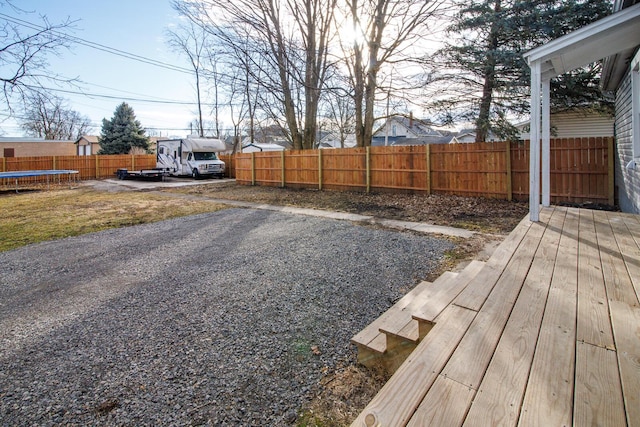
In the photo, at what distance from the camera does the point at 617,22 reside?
3512 mm

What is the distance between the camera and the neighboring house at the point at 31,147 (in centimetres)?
3100

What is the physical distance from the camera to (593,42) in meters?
3.90

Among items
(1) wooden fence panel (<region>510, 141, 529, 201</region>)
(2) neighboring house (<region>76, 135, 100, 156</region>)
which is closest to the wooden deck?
(1) wooden fence panel (<region>510, 141, 529, 201</region>)

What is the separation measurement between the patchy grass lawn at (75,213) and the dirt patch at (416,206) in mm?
2304

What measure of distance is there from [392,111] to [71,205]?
1150 cm

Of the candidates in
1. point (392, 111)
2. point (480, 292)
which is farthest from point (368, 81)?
point (480, 292)

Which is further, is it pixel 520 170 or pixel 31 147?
pixel 31 147

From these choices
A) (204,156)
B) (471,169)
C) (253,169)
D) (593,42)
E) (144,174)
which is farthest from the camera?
(204,156)

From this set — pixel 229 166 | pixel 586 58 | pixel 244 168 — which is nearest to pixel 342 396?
pixel 586 58

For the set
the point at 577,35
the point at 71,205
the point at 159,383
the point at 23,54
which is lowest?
the point at 159,383

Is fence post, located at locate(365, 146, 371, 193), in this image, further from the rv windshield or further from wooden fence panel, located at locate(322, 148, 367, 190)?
the rv windshield

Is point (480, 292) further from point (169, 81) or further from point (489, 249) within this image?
point (169, 81)

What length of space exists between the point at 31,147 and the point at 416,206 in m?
38.0

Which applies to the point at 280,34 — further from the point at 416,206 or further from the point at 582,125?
the point at 582,125
